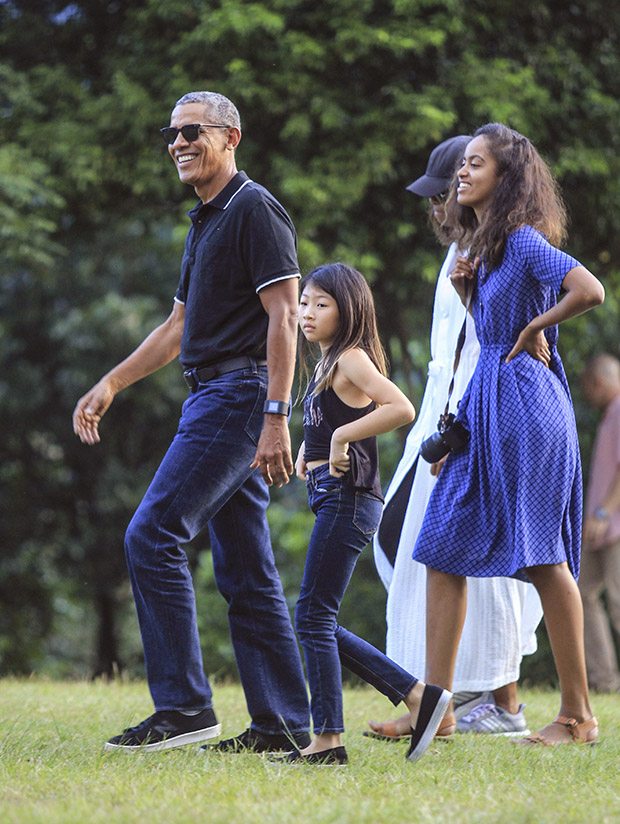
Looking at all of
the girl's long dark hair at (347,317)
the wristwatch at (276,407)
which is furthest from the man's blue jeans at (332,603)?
the girl's long dark hair at (347,317)

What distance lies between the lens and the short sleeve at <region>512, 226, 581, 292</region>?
11.8 feet

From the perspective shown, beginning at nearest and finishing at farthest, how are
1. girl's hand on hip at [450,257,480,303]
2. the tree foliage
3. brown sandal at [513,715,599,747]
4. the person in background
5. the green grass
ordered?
the green grass → brown sandal at [513,715,599,747] → girl's hand on hip at [450,257,480,303] → the tree foliage → the person in background

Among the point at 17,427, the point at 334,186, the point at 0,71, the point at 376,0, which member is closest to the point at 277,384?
the point at 334,186

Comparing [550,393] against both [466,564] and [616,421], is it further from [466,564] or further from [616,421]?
[616,421]

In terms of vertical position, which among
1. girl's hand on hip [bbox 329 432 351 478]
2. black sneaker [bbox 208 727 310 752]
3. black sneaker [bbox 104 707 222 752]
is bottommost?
black sneaker [bbox 208 727 310 752]

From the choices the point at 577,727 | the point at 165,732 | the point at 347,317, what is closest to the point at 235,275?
the point at 347,317

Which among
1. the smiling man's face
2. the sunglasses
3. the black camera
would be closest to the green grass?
the black camera

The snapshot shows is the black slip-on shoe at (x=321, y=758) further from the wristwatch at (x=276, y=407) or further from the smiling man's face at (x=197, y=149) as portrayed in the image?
the smiling man's face at (x=197, y=149)

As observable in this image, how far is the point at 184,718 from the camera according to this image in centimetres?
349

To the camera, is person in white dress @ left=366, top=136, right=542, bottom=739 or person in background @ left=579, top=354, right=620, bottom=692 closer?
person in white dress @ left=366, top=136, right=542, bottom=739

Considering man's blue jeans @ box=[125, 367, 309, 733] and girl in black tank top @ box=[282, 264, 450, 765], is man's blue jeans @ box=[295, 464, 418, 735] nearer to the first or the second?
girl in black tank top @ box=[282, 264, 450, 765]


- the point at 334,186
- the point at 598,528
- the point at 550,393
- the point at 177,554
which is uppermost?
the point at 334,186

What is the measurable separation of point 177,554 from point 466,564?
0.99m

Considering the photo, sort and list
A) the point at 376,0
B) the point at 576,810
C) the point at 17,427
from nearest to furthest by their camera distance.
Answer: the point at 576,810 < the point at 376,0 < the point at 17,427
